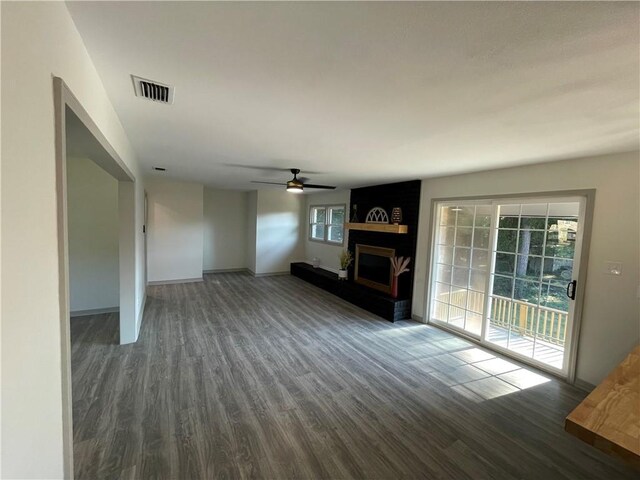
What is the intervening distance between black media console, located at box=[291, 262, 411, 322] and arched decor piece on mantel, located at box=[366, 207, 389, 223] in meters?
1.32

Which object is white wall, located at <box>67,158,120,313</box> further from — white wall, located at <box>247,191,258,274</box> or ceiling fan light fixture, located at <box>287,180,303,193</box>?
white wall, located at <box>247,191,258,274</box>

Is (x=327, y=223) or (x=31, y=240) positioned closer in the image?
(x=31, y=240)

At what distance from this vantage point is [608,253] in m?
2.82

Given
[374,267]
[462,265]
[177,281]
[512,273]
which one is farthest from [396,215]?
[177,281]

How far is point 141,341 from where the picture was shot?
370cm

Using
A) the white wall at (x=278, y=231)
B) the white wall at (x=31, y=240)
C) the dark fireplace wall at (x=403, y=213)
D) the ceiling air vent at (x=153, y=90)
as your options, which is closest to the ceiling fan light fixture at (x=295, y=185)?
the dark fireplace wall at (x=403, y=213)

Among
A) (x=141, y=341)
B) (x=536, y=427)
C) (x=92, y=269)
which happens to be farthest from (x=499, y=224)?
(x=92, y=269)

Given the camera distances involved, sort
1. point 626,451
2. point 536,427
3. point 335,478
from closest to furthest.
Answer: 1. point 626,451
2. point 335,478
3. point 536,427

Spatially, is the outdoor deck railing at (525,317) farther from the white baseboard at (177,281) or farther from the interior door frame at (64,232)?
the white baseboard at (177,281)

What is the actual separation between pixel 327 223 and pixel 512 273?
181 inches

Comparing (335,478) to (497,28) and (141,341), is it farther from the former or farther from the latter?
(141,341)

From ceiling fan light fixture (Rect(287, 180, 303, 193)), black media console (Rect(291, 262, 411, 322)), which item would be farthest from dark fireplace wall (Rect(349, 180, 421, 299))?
ceiling fan light fixture (Rect(287, 180, 303, 193))

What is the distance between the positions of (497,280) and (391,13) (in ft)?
12.1

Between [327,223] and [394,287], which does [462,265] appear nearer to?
[394,287]
